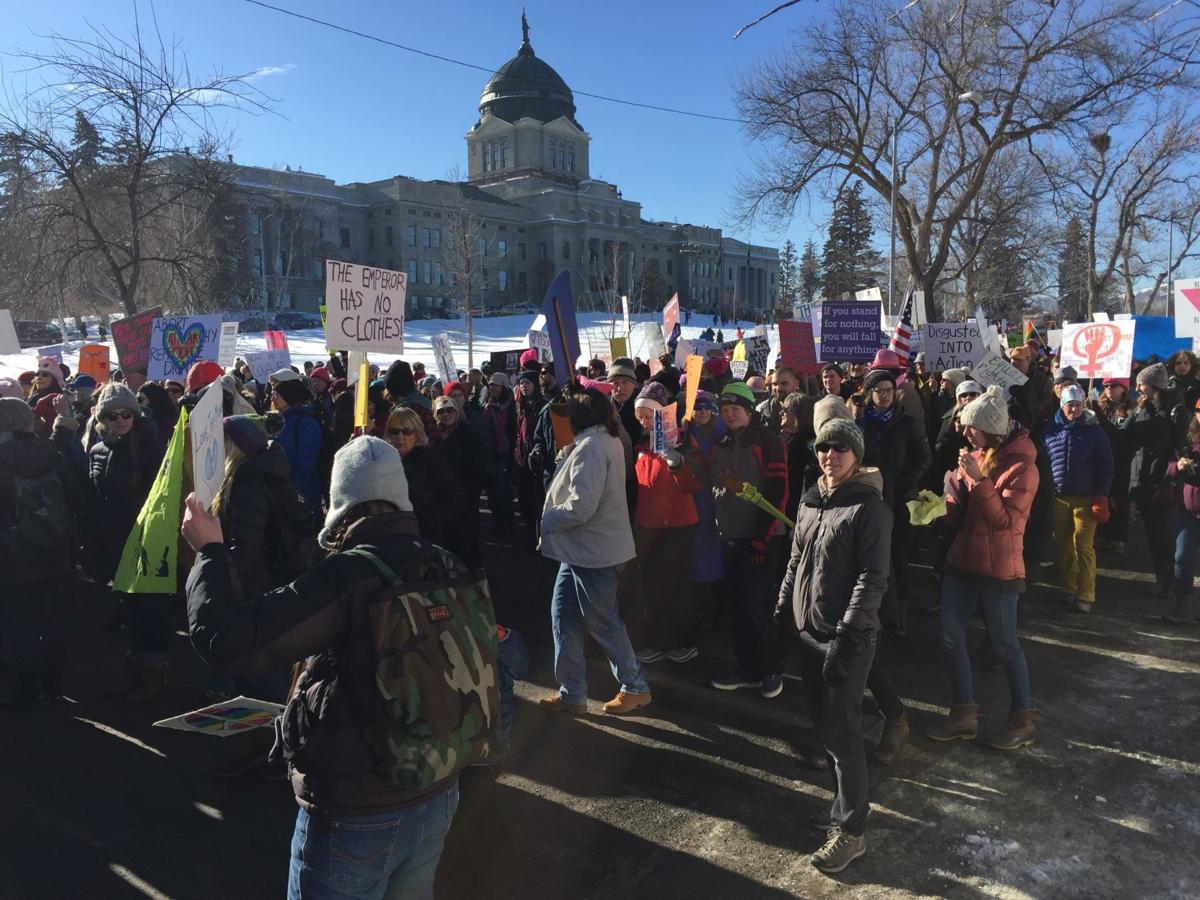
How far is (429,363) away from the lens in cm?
3181

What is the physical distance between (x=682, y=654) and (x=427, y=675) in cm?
387

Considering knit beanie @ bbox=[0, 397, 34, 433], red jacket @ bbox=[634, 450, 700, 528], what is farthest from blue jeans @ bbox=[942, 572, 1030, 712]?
knit beanie @ bbox=[0, 397, 34, 433]

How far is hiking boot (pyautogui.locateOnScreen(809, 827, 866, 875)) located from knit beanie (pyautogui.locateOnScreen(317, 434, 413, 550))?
228cm

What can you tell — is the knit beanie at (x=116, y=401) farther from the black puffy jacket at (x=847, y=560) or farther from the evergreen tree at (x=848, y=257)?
the evergreen tree at (x=848, y=257)

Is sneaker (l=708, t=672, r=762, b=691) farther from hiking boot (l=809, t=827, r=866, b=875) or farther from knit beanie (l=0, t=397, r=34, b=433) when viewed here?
knit beanie (l=0, t=397, r=34, b=433)

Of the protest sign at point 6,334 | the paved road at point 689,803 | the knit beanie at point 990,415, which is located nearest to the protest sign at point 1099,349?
the paved road at point 689,803

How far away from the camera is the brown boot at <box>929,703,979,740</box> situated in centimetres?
443

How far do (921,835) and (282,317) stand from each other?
49871mm

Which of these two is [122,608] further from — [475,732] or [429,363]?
[429,363]

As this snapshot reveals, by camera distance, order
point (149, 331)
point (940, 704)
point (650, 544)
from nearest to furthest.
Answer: point (940, 704), point (650, 544), point (149, 331)

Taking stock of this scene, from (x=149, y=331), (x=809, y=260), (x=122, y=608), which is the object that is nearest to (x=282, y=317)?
(x=149, y=331)

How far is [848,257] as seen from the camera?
56969 mm

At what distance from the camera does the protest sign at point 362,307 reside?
5230mm

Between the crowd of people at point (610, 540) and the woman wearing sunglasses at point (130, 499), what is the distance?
2cm
